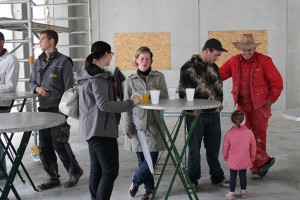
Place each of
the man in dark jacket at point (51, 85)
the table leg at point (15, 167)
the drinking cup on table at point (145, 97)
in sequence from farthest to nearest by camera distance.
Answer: the man in dark jacket at point (51, 85) < the drinking cup on table at point (145, 97) < the table leg at point (15, 167)

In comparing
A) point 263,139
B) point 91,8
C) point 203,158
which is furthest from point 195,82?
point 91,8

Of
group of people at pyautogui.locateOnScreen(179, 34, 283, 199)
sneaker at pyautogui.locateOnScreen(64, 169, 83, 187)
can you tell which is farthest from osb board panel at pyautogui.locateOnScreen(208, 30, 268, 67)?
sneaker at pyautogui.locateOnScreen(64, 169, 83, 187)

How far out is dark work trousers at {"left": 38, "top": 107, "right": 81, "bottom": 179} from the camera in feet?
14.3

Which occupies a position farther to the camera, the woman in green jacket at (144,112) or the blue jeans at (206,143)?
the blue jeans at (206,143)

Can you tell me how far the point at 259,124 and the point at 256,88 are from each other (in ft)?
1.30

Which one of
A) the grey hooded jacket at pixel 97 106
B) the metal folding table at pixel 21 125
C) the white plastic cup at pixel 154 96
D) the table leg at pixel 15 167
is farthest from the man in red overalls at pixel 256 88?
the table leg at pixel 15 167

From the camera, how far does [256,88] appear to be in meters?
4.54

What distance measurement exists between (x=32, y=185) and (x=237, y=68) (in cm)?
250

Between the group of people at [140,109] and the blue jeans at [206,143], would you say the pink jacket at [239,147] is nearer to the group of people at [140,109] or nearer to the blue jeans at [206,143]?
the group of people at [140,109]

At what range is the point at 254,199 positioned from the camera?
13.2ft

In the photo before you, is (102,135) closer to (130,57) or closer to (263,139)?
(263,139)

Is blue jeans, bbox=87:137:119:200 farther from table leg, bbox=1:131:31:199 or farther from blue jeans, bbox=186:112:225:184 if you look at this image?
blue jeans, bbox=186:112:225:184

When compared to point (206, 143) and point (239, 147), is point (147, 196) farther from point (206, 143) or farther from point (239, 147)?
point (239, 147)

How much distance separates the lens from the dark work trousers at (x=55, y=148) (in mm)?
4352
